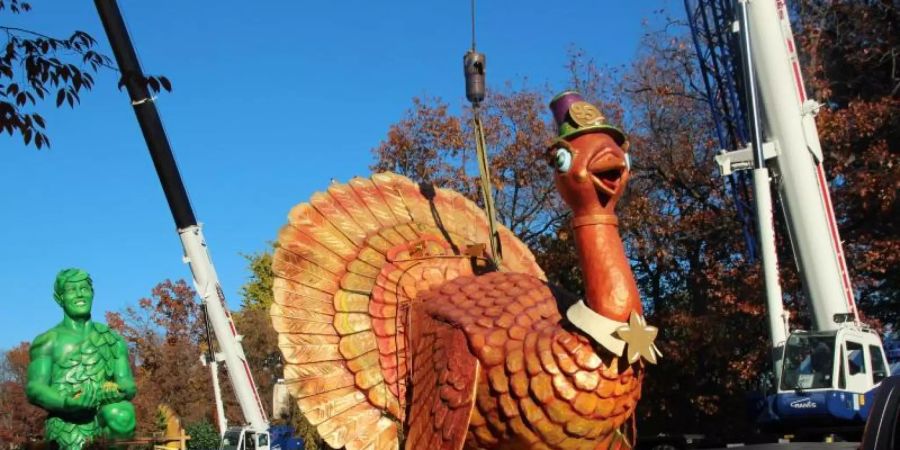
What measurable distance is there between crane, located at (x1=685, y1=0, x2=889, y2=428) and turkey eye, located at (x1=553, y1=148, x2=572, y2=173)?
6953mm

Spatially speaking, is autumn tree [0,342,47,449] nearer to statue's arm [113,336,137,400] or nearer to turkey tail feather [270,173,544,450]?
statue's arm [113,336,137,400]

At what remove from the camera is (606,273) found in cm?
496

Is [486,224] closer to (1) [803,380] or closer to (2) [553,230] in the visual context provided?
(1) [803,380]

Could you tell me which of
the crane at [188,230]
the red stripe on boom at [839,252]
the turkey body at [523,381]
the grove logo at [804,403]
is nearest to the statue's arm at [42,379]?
the turkey body at [523,381]

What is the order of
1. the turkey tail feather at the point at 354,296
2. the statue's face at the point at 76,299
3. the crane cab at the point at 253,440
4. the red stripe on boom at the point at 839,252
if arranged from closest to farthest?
the turkey tail feather at the point at 354,296 → the statue's face at the point at 76,299 → the red stripe on boom at the point at 839,252 → the crane cab at the point at 253,440

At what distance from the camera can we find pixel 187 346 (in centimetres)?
2836

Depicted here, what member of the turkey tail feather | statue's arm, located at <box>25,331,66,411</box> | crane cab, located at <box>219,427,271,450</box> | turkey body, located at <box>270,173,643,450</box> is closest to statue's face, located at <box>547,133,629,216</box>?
turkey body, located at <box>270,173,643,450</box>

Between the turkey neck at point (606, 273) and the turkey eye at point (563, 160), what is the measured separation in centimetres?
34

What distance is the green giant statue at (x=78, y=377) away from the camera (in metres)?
6.91

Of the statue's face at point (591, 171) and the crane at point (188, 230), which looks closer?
the statue's face at point (591, 171)

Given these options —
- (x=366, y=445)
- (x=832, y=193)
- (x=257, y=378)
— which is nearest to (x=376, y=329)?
(x=366, y=445)

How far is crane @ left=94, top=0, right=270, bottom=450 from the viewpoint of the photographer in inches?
440

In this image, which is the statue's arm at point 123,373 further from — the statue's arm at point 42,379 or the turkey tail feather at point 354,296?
the turkey tail feather at point 354,296

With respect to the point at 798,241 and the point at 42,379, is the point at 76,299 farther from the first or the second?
the point at 798,241
